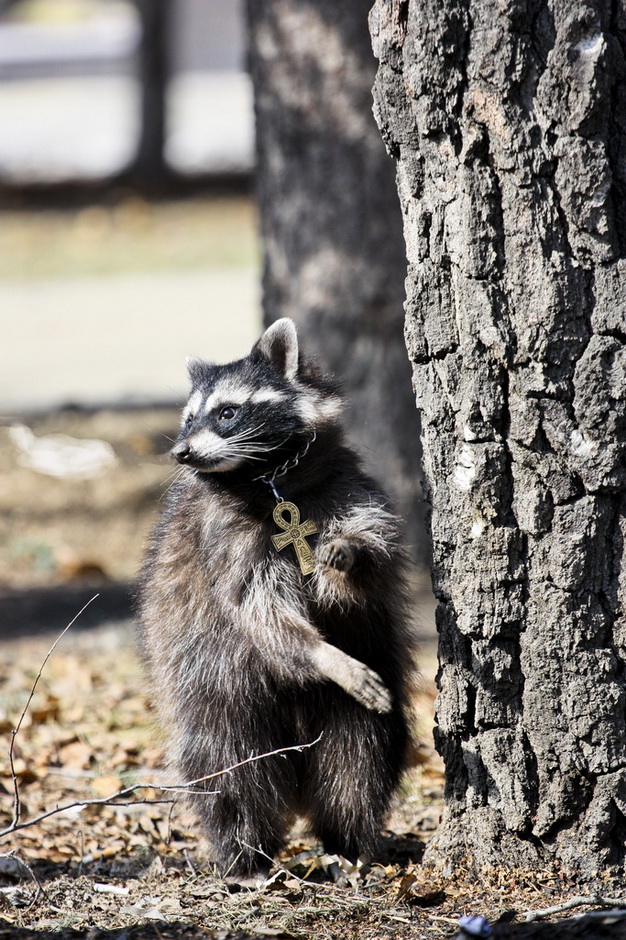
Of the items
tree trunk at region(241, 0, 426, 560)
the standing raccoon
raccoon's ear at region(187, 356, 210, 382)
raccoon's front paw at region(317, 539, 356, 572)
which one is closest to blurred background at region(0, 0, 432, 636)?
tree trunk at region(241, 0, 426, 560)

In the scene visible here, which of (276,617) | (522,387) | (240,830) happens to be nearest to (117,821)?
(240,830)

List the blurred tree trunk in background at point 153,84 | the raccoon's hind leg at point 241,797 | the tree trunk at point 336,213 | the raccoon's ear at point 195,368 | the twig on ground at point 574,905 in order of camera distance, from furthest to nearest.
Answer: the blurred tree trunk in background at point 153,84, the tree trunk at point 336,213, the raccoon's ear at point 195,368, the raccoon's hind leg at point 241,797, the twig on ground at point 574,905

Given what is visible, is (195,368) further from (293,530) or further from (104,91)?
(104,91)

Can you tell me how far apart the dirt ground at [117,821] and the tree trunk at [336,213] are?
4.03 ft

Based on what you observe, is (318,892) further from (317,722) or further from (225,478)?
(225,478)

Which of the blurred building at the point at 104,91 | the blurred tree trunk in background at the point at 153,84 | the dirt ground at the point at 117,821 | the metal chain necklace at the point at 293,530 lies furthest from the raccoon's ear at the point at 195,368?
the blurred tree trunk in background at the point at 153,84

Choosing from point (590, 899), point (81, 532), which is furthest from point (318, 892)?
point (81, 532)

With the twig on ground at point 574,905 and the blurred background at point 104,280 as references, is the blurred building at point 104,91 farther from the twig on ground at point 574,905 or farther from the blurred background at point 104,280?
the twig on ground at point 574,905

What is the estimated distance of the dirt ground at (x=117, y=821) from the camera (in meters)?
2.90

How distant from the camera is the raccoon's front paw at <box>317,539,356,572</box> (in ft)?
10.2

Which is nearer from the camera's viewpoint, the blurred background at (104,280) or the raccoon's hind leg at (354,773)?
the raccoon's hind leg at (354,773)

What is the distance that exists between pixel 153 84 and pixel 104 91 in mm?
10085

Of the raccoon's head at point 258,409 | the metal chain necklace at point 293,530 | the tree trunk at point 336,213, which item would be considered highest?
the tree trunk at point 336,213

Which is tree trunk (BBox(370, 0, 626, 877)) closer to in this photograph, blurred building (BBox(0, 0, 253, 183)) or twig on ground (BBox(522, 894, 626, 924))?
twig on ground (BBox(522, 894, 626, 924))
